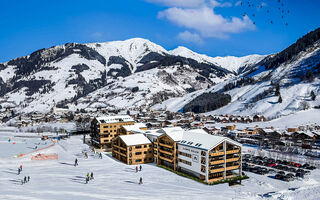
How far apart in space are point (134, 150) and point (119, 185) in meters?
21.8

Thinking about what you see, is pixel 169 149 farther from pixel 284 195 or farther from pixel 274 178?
pixel 284 195

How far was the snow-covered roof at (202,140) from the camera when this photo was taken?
2145 inches

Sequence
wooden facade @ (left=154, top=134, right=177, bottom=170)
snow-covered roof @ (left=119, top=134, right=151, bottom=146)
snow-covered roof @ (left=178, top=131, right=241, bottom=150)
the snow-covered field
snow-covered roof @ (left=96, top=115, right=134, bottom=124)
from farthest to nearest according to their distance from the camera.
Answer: snow-covered roof @ (left=96, top=115, right=134, bottom=124), snow-covered roof @ (left=119, top=134, right=151, bottom=146), wooden facade @ (left=154, top=134, right=177, bottom=170), snow-covered roof @ (left=178, top=131, right=241, bottom=150), the snow-covered field

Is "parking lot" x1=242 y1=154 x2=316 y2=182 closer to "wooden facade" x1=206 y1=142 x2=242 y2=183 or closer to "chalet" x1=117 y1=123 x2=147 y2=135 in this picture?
"wooden facade" x1=206 y1=142 x2=242 y2=183

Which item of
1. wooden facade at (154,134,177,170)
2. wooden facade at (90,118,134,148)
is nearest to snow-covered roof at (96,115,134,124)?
wooden facade at (90,118,134,148)

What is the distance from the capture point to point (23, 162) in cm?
6425

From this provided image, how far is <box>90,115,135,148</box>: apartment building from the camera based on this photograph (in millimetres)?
94312

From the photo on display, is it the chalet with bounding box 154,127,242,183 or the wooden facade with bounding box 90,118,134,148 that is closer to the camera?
the chalet with bounding box 154,127,242,183

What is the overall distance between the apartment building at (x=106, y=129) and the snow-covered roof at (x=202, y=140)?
4025 cm

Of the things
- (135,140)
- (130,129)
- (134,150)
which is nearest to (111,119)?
(130,129)

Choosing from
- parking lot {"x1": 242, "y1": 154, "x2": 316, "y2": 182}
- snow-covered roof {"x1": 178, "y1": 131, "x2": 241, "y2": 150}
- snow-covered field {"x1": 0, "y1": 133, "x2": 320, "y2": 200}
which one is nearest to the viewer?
snow-covered field {"x1": 0, "y1": 133, "x2": 320, "y2": 200}

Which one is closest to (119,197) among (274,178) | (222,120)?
(274,178)

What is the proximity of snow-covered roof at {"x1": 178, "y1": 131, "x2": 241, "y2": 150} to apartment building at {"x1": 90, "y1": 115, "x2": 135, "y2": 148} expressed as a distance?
40.2 metres

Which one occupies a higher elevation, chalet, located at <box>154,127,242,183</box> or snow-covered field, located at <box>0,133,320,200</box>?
chalet, located at <box>154,127,242,183</box>
